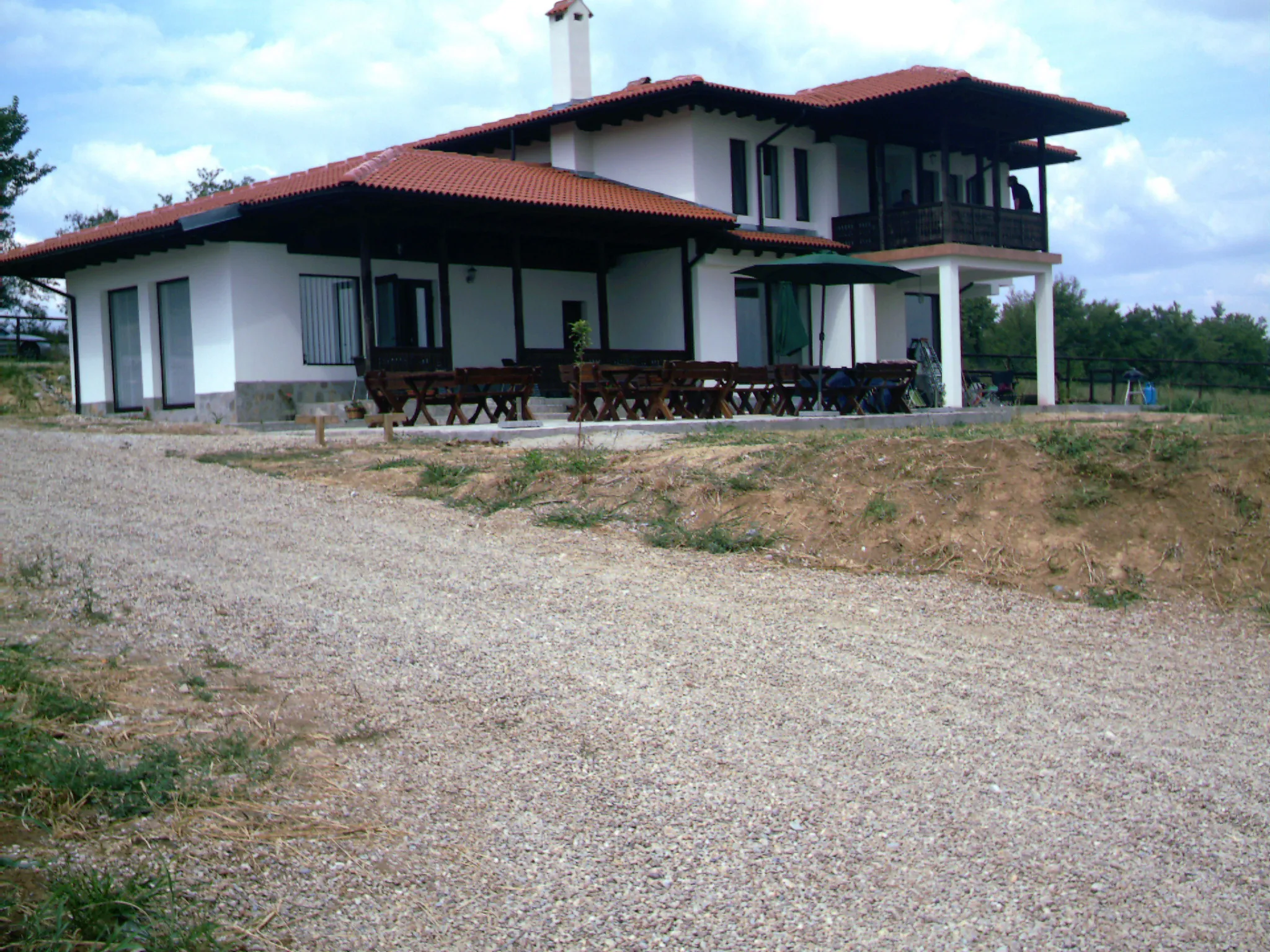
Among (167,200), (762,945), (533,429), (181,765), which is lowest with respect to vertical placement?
(762,945)

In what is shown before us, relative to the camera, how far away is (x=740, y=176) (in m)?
25.6

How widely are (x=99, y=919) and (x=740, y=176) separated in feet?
78.8

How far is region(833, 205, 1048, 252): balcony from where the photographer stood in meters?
25.6

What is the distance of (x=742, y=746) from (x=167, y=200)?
146 ft

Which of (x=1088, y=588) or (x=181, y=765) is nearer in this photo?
(x=181, y=765)

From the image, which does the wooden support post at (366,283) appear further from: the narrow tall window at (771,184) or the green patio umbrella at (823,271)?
the narrow tall window at (771,184)

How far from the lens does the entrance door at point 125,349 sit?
22.2m

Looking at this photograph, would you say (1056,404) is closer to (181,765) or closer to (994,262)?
(994,262)

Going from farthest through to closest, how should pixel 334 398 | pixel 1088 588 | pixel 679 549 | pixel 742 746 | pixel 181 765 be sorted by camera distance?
pixel 334 398 → pixel 679 549 → pixel 1088 588 → pixel 742 746 → pixel 181 765

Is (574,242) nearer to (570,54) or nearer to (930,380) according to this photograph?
(570,54)

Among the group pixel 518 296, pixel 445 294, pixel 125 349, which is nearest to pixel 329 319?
pixel 445 294

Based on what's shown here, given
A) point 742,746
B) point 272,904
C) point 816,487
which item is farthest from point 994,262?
point 272,904

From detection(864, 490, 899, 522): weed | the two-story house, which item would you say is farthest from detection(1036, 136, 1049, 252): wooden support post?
detection(864, 490, 899, 522): weed

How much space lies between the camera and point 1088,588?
7.51m
